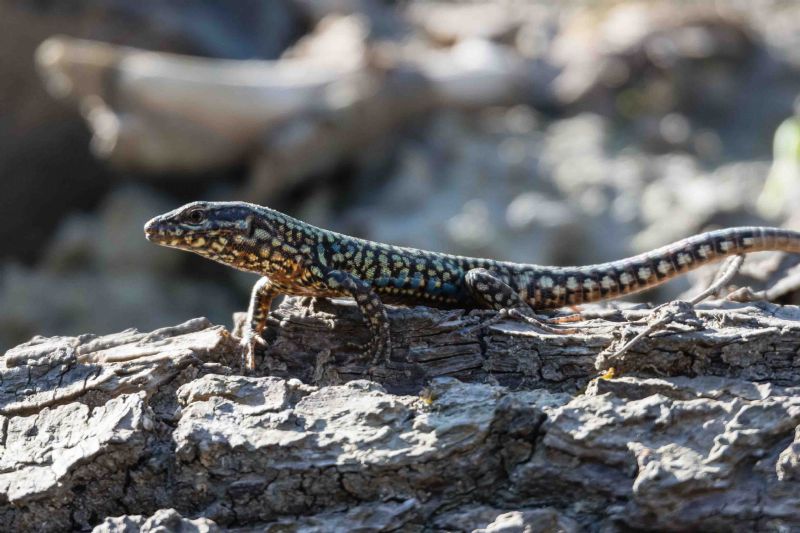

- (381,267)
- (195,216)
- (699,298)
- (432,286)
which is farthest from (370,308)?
(699,298)

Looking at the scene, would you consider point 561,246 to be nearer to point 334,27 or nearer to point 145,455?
point 334,27

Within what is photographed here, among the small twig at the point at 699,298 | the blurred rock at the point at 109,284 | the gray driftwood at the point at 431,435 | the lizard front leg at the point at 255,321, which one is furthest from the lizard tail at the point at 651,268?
the blurred rock at the point at 109,284

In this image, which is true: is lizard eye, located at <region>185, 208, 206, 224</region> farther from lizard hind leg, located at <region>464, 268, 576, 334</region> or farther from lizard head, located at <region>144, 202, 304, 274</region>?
lizard hind leg, located at <region>464, 268, 576, 334</region>

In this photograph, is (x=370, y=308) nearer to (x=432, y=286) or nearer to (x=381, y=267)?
(x=381, y=267)

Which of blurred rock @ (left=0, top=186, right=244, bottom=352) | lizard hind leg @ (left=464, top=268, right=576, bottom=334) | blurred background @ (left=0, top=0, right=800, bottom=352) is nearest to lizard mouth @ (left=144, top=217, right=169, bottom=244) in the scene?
lizard hind leg @ (left=464, top=268, right=576, bottom=334)

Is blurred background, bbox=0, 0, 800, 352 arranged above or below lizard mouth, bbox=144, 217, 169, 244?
above

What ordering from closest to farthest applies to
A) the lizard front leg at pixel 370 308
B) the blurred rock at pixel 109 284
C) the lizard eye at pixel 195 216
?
1. the lizard front leg at pixel 370 308
2. the lizard eye at pixel 195 216
3. the blurred rock at pixel 109 284

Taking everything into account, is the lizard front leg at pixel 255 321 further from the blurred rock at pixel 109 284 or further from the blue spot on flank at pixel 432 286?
the blurred rock at pixel 109 284
